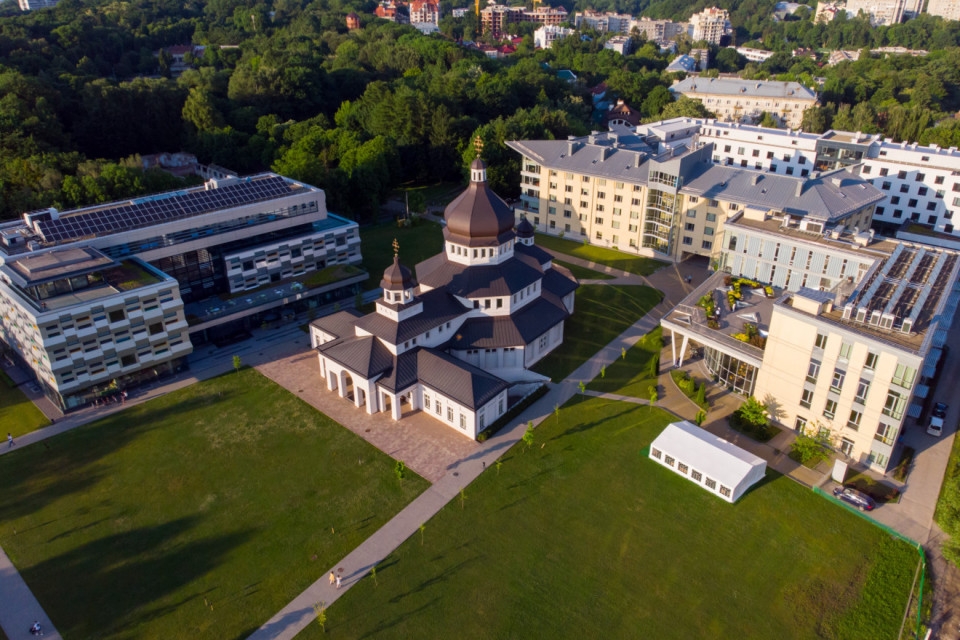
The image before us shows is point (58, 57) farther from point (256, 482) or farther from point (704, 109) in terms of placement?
point (704, 109)

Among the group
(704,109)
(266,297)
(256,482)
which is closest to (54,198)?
(266,297)

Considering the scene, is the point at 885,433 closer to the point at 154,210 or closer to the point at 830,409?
the point at 830,409

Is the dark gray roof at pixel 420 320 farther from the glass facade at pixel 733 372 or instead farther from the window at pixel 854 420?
the window at pixel 854 420

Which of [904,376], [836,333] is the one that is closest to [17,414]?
[836,333]

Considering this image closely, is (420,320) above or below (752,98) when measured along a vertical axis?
below

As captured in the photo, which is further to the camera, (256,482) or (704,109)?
(704,109)

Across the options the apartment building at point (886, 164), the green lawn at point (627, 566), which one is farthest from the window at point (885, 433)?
the apartment building at point (886, 164)
